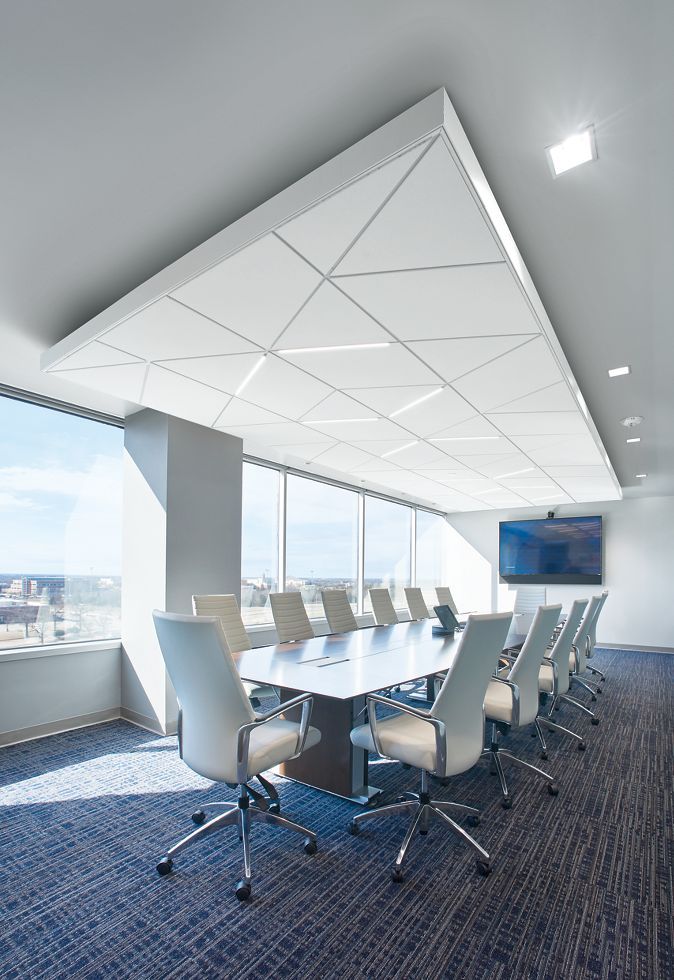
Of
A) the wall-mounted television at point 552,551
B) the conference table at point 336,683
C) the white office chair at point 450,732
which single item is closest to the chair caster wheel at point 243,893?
the white office chair at point 450,732

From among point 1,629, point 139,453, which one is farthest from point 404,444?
point 1,629

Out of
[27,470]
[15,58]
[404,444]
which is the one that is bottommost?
[27,470]

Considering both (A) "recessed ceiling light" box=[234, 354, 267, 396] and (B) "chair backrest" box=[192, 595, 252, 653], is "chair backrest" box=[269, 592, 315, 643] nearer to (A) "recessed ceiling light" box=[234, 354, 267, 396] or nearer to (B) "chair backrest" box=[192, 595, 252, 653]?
(B) "chair backrest" box=[192, 595, 252, 653]

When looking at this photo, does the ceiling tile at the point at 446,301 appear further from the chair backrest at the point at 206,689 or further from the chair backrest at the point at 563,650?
the chair backrest at the point at 563,650

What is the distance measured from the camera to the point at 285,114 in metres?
1.85

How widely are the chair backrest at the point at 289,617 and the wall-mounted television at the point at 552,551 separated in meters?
7.33

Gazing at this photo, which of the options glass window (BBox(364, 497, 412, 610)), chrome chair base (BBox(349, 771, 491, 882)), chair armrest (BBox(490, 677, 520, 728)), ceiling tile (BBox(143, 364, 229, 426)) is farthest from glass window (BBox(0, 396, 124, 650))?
glass window (BBox(364, 497, 412, 610))

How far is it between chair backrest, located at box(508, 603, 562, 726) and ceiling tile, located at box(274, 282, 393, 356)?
206 cm

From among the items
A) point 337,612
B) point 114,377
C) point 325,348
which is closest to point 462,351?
point 325,348

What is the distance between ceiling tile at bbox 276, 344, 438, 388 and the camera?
3.35 m

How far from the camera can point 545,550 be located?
11.0 meters

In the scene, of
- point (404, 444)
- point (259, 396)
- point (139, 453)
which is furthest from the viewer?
point (404, 444)

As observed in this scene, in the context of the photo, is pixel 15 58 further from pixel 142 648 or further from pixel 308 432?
pixel 142 648

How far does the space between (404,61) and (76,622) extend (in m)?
4.97
